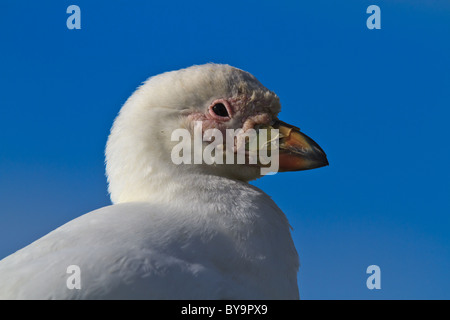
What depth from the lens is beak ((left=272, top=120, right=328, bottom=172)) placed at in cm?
613

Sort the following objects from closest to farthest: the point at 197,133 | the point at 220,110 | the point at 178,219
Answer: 1. the point at 178,219
2. the point at 197,133
3. the point at 220,110

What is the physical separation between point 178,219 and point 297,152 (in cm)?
149

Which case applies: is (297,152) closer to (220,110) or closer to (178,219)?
(220,110)

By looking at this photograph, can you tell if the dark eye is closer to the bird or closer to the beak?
the bird

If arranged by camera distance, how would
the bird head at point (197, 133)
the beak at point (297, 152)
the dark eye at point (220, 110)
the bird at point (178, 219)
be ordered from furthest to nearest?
the beak at point (297, 152)
the dark eye at point (220, 110)
the bird head at point (197, 133)
the bird at point (178, 219)

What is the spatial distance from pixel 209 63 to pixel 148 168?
1.21m

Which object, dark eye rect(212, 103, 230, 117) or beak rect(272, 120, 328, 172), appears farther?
beak rect(272, 120, 328, 172)

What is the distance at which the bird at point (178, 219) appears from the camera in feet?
15.0

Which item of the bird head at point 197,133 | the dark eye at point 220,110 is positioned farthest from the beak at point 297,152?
the dark eye at point 220,110

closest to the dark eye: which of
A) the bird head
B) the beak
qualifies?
the bird head

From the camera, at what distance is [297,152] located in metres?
6.14

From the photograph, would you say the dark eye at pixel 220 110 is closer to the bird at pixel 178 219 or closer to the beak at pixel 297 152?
the bird at pixel 178 219

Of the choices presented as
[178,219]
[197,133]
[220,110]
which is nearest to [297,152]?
[220,110]
